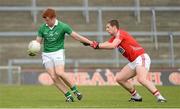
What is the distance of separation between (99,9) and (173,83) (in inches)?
301

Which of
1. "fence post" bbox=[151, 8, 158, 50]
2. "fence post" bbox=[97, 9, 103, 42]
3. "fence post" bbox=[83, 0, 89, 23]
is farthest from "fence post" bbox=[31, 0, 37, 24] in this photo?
"fence post" bbox=[151, 8, 158, 50]

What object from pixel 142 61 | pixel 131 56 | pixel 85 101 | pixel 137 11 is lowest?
pixel 85 101

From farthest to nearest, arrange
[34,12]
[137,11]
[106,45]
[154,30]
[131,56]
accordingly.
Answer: [137,11]
[34,12]
[154,30]
[131,56]
[106,45]

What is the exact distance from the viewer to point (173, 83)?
28.4 metres

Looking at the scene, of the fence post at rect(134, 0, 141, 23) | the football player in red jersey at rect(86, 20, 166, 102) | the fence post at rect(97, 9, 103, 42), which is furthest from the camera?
the fence post at rect(134, 0, 141, 23)

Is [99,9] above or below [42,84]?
above

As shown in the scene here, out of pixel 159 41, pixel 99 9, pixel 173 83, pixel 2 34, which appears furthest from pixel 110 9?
pixel 173 83

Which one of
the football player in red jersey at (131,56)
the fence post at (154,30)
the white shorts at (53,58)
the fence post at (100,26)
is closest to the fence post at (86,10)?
the fence post at (100,26)

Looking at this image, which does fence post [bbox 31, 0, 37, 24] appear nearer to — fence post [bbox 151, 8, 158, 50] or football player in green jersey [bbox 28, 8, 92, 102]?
fence post [bbox 151, 8, 158, 50]

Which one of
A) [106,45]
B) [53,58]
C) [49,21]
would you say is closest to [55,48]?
[53,58]

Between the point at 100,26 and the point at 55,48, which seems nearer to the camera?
the point at 55,48

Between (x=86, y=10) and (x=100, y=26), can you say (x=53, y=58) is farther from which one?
(x=86, y=10)

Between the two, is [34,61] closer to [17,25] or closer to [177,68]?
[17,25]

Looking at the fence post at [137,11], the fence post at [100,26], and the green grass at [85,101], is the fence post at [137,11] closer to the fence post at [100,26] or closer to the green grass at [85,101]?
the fence post at [100,26]
